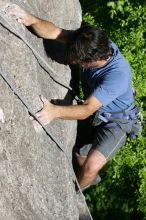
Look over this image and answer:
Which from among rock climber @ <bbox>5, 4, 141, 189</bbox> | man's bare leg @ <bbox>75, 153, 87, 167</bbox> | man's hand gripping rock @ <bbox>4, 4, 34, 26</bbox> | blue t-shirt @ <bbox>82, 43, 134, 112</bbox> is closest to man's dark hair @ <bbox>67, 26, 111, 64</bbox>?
rock climber @ <bbox>5, 4, 141, 189</bbox>

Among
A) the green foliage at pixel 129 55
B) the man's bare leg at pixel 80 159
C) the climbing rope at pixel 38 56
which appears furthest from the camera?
the green foliage at pixel 129 55

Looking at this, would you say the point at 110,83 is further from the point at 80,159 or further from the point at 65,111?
the point at 80,159

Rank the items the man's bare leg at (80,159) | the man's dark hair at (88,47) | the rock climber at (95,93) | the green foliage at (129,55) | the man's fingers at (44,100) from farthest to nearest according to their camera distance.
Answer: the green foliage at (129,55) → the man's bare leg at (80,159) → the man's dark hair at (88,47) → the rock climber at (95,93) → the man's fingers at (44,100)

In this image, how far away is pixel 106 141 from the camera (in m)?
5.34

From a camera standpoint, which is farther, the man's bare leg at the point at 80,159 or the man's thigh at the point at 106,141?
the man's bare leg at the point at 80,159

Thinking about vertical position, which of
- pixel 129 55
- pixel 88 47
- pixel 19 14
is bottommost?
pixel 129 55

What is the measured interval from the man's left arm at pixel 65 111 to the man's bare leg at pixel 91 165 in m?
0.74

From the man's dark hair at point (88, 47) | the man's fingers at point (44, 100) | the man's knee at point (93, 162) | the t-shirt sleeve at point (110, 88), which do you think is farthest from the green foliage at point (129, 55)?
the man's fingers at point (44, 100)

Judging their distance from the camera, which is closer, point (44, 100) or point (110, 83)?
point (44, 100)

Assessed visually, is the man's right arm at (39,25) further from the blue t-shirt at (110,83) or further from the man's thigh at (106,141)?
the man's thigh at (106,141)

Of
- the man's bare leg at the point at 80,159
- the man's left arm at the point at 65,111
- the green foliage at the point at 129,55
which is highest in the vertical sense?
the man's left arm at the point at 65,111

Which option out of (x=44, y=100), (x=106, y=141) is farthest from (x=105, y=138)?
(x=44, y=100)

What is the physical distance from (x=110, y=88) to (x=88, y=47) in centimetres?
47

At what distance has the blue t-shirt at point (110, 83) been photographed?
15.6 ft
